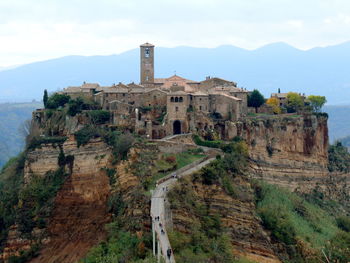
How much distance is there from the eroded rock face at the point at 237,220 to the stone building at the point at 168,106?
11.9 meters

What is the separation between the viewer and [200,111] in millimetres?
58688

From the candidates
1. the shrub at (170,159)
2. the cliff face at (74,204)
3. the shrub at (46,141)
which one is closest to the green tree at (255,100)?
the shrub at (170,159)

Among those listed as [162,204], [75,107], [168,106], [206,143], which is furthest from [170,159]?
[75,107]

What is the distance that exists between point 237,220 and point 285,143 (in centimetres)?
1920

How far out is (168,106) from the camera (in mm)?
57438

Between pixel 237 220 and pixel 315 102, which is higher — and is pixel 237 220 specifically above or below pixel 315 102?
below

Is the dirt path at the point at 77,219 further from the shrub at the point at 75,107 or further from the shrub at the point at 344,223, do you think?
the shrub at the point at 344,223

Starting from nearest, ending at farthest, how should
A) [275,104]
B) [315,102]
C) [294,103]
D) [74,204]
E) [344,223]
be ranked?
[74,204], [344,223], [275,104], [294,103], [315,102]

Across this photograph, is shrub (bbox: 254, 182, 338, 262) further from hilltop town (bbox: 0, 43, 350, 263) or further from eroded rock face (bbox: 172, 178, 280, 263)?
eroded rock face (bbox: 172, 178, 280, 263)

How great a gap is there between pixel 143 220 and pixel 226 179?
916 centimetres

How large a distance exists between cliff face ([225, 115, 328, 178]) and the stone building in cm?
204

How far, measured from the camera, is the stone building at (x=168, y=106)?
57.1 m

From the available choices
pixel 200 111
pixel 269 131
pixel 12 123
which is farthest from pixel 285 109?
pixel 12 123

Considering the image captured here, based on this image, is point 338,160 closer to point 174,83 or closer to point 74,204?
point 174,83
